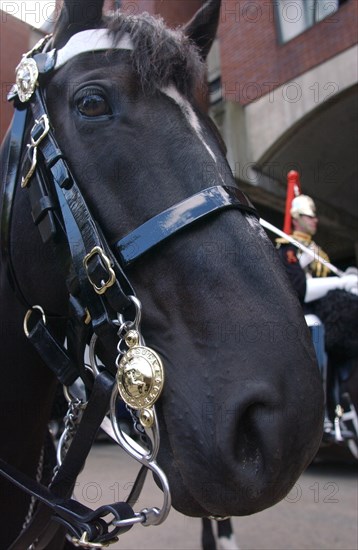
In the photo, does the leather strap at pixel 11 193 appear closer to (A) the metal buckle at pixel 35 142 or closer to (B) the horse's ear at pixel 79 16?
(A) the metal buckle at pixel 35 142

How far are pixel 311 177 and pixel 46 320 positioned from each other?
28.1 ft

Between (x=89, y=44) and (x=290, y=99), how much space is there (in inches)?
294

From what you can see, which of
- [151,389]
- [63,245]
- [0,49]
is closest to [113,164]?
[63,245]

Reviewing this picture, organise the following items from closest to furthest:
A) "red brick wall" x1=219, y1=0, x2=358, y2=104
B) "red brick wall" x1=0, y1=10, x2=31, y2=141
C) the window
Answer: "red brick wall" x1=0, y1=10, x2=31, y2=141 → "red brick wall" x1=219, y1=0, x2=358, y2=104 → the window

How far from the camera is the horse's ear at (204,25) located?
5.83ft

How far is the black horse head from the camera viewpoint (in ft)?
3.23

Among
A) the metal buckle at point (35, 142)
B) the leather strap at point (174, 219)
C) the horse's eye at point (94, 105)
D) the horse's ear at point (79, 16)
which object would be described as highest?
the horse's ear at point (79, 16)

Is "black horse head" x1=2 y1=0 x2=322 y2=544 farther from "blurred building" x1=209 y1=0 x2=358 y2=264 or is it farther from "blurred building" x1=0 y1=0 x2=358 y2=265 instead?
"blurred building" x1=209 y1=0 x2=358 y2=264

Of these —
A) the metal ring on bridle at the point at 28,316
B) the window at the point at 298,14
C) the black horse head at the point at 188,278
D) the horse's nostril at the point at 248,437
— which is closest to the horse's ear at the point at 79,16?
the black horse head at the point at 188,278

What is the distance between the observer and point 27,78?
5.06 feet

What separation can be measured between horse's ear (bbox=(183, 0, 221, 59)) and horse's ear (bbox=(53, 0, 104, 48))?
0.40 metres

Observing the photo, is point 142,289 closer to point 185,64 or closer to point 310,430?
point 310,430

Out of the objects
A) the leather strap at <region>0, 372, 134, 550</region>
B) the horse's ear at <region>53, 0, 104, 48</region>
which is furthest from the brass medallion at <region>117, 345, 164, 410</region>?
the horse's ear at <region>53, 0, 104, 48</region>

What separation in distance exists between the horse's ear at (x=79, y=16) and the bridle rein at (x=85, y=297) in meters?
0.07
